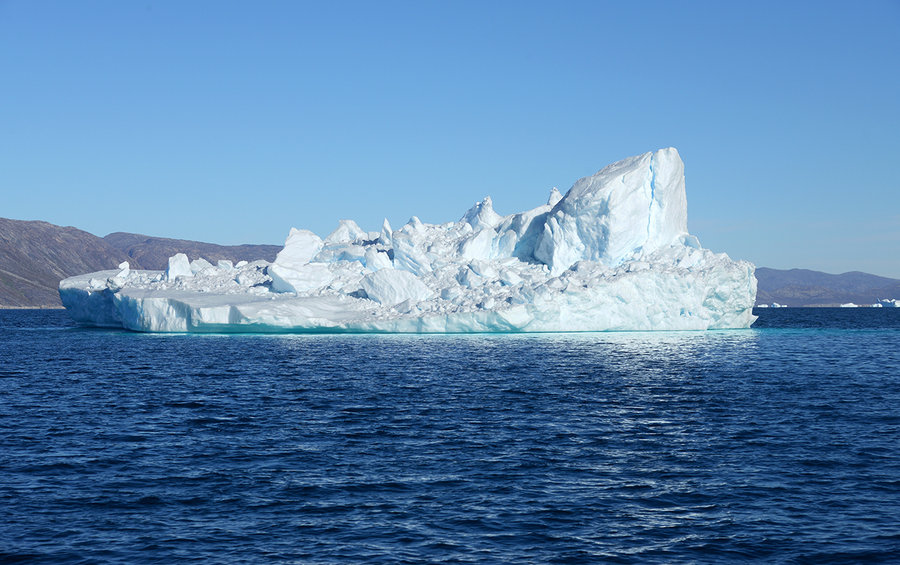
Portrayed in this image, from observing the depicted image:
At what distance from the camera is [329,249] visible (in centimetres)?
4909

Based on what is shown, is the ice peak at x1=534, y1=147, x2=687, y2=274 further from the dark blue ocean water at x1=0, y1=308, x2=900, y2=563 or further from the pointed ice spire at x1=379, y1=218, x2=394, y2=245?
the dark blue ocean water at x1=0, y1=308, x2=900, y2=563

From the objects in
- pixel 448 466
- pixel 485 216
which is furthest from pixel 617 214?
pixel 448 466

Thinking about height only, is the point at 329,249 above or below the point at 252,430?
above

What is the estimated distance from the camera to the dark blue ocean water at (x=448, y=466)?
28.5 feet

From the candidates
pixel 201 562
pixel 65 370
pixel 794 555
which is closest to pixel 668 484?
pixel 794 555

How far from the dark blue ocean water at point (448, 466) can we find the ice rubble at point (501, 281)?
13.3m

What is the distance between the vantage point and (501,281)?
134ft

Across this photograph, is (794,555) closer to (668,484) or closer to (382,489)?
(668,484)

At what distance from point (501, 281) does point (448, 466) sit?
2922cm

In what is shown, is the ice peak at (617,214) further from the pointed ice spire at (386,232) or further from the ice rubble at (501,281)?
the pointed ice spire at (386,232)

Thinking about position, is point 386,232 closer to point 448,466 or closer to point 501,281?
point 501,281

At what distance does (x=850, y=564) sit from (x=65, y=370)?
24.4 m

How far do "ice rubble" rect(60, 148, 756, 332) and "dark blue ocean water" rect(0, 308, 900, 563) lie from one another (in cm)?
1333

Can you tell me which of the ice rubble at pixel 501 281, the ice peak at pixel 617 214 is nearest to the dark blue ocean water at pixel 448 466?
the ice rubble at pixel 501 281
